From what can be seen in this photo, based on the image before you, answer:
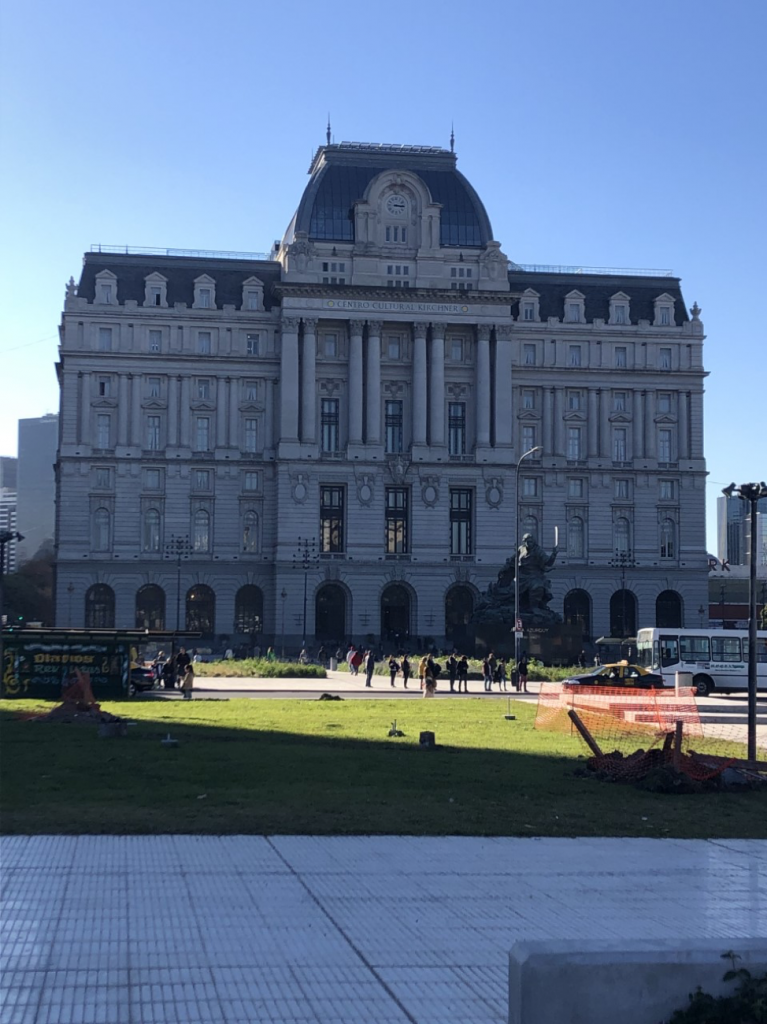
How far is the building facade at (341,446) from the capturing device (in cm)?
10519

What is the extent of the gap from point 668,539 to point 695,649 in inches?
1858

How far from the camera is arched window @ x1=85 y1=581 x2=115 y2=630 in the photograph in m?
105

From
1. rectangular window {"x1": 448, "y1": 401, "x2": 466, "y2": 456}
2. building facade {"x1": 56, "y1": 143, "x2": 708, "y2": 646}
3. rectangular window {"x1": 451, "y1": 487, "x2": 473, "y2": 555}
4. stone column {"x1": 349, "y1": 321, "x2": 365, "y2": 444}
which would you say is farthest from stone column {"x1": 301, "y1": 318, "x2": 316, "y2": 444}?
rectangular window {"x1": 451, "y1": 487, "x2": 473, "y2": 555}

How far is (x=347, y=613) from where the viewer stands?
10469 cm

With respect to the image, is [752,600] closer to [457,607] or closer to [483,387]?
[457,607]

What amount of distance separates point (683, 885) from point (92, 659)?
112 feet

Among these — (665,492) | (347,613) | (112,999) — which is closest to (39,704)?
(112,999)

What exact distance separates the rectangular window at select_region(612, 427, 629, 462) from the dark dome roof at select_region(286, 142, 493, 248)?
2019 cm

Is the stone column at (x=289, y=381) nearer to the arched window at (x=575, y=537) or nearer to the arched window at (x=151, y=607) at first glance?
the arched window at (x=151, y=607)

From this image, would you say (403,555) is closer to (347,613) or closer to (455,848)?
(347,613)

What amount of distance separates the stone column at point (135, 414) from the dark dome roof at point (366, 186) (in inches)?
753

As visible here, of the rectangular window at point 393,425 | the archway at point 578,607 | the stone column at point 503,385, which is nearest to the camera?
the rectangular window at point 393,425

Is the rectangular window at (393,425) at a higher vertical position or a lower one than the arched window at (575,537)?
higher

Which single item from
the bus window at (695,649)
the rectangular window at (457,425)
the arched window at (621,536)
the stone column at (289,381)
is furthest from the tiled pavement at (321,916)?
the arched window at (621,536)
